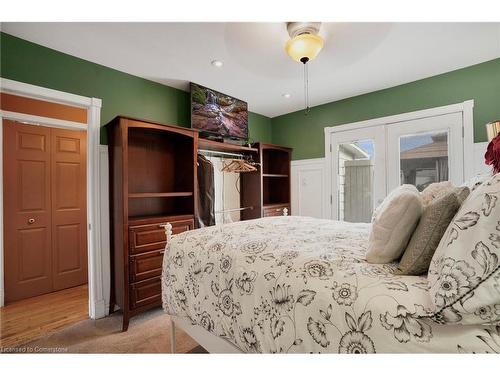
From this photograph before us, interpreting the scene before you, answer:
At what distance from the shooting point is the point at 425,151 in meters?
2.90

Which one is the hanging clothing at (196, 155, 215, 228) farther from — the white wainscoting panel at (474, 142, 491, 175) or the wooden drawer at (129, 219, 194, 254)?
the white wainscoting panel at (474, 142, 491, 175)

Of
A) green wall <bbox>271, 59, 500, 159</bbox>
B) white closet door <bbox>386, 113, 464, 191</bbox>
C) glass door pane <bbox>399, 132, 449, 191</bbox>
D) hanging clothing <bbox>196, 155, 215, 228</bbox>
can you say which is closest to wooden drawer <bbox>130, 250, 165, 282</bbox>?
hanging clothing <bbox>196, 155, 215, 228</bbox>

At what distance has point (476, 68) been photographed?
2.49 meters

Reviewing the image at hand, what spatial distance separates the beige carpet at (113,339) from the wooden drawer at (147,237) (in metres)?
0.69

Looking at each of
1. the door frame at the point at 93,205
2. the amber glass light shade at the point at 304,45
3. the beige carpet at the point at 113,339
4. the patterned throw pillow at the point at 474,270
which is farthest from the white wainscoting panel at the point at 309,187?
the patterned throw pillow at the point at 474,270

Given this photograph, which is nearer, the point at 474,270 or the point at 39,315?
the point at 474,270

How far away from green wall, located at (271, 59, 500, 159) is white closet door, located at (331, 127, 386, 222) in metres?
0.24

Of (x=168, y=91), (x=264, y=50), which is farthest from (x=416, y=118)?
(x=168, y=91)

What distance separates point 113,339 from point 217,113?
8.65ft

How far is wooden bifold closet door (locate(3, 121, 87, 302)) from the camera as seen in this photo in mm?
2707

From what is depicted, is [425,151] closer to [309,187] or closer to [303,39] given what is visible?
[309,187]

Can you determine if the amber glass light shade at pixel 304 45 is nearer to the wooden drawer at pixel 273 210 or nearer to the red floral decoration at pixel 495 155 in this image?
the red floral decoration at pixel 495 155

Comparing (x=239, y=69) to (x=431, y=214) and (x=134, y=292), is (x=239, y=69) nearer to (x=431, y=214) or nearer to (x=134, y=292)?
(x=431, y=214)

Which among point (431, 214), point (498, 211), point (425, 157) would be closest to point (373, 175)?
point (425, 157)
